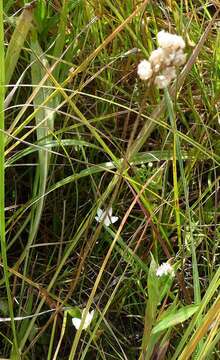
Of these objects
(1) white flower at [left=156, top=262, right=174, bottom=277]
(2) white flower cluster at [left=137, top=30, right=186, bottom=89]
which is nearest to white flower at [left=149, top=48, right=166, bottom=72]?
(2) white flower cluster at [left=137, top=30, right=186, bottom=89]

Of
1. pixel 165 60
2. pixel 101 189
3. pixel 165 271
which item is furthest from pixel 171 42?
pixel 101 189

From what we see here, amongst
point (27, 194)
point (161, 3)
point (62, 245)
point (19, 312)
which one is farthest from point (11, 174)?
point (161, 3)

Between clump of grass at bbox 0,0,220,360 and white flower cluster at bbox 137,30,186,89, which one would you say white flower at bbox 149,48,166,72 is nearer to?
white flower cluster at bbox 137,30,186,89

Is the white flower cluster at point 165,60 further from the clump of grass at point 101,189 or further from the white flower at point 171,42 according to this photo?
the clump of grass at point 101,189

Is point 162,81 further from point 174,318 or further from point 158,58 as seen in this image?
point 174,318

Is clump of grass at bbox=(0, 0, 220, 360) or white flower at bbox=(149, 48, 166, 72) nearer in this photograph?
white flower at bbox=(149, 48, 166, 72)

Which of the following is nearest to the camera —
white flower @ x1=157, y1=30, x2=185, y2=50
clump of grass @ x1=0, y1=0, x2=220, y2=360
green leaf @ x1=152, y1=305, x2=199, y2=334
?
white flower @ x1=157, y1=30, x2=185, y2=50

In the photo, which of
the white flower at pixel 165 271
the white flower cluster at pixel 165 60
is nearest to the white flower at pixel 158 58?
the white flower cluster at pixel 165 60
